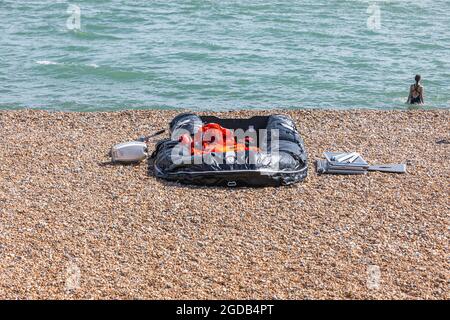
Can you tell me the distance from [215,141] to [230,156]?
71cm

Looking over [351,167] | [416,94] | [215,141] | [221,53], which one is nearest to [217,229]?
[215,141]

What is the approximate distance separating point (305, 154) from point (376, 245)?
3.09 metres

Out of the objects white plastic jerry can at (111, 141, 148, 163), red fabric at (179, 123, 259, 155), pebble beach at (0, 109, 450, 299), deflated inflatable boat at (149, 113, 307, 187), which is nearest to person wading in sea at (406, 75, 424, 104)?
pebble beach at (0, 109, 450, 299)

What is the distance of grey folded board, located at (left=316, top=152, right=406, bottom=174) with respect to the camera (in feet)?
42.2

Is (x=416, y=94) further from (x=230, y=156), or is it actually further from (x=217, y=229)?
(x=217, y=229)

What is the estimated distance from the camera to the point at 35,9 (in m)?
33.3

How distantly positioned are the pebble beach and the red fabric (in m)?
0.82

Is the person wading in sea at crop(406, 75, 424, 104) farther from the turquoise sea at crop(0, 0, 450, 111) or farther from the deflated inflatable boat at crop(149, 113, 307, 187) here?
the deflated inflatable boat at crop(149, 113, 307, 187)

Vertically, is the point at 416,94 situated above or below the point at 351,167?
below

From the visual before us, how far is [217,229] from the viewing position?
35.1 ft

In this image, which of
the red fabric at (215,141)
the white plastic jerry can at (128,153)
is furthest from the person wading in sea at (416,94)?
the white plastic jerry can at (128,153)
